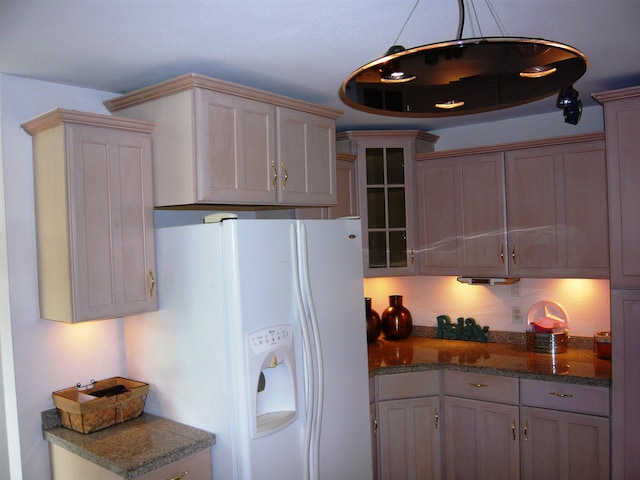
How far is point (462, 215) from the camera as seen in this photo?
11.8 ft

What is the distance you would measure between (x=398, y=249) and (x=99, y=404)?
209cm

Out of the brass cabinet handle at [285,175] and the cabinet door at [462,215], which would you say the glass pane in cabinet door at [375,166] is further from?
the brass cabinet handle at [285,175]

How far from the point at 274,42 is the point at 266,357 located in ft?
4.13

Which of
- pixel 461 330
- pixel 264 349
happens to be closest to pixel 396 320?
pixel 461 330

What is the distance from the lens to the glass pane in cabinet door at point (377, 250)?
12.2 feet

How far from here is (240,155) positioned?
2539mm

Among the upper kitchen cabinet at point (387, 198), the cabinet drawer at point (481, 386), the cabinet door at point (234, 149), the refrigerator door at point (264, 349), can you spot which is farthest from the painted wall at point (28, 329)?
the cabinet drawer at point (481, 386)

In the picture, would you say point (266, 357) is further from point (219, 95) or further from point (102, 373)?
point (219, 95)

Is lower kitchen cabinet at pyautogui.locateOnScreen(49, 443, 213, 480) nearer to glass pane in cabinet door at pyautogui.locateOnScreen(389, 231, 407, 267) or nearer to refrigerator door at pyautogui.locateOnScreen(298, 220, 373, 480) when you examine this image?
refrigerator door at pyautogui.locateOnScreen(298, 220, 373, 480)

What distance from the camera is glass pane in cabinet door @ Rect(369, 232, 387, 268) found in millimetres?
3715

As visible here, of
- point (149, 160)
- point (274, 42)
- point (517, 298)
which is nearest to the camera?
point (274, 42)

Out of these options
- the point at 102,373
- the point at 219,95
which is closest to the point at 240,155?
the point at 219,95

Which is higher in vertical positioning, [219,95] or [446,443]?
[219,95]

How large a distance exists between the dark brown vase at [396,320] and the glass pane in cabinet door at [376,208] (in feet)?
1.81
